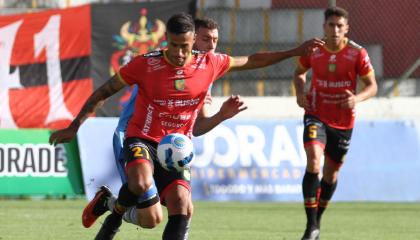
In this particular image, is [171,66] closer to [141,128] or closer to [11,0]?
[141,128]

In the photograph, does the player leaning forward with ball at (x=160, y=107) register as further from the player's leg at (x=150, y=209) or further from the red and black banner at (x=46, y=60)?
the red and black banner at (x=46, y=60)

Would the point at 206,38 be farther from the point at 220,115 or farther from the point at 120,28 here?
the point at 120,28

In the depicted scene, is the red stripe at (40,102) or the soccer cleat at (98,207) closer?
the soccer cleat at (98,207)

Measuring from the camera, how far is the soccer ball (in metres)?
8.41

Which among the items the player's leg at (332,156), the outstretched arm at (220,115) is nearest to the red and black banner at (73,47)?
the player's leg at (332,156)

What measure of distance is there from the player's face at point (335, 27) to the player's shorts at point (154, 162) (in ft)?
11.9

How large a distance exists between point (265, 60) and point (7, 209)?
7060 mm

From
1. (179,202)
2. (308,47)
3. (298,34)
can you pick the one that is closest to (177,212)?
(179,202)

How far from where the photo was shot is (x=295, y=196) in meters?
18.0

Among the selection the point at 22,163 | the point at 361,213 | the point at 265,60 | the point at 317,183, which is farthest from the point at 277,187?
the point at 265,60

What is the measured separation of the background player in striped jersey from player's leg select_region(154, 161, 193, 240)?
10.5 ft

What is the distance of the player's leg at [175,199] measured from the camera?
27.2 ft

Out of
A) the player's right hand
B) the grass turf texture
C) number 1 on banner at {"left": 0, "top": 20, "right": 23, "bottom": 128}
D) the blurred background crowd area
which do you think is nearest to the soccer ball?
the player's right hand

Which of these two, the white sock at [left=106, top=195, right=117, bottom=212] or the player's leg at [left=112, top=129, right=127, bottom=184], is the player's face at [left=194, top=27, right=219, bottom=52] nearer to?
the player's leg at [left=112, top=129, right=127, bottom=184]
